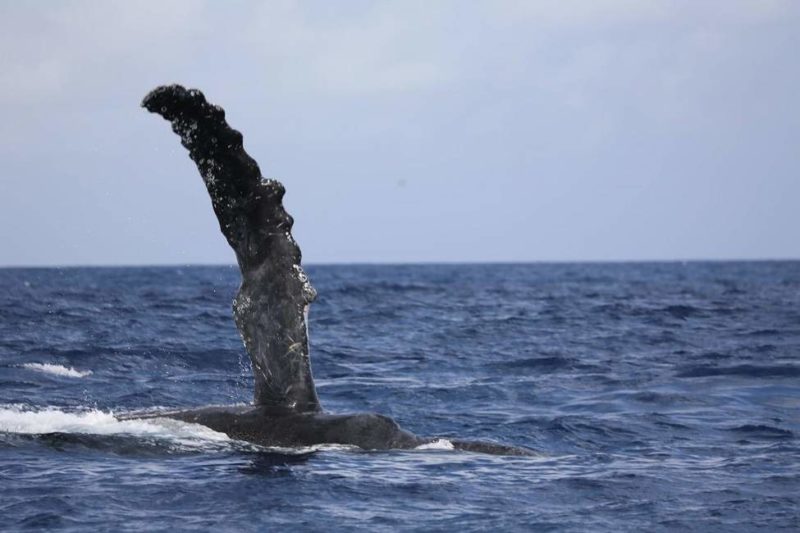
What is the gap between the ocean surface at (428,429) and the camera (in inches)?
324

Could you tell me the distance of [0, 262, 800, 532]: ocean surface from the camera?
27.0 feet

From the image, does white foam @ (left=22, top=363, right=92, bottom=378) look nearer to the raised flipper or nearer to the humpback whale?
the humpback whale

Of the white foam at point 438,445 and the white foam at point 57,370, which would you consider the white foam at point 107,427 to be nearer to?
the white foam at point 438,445

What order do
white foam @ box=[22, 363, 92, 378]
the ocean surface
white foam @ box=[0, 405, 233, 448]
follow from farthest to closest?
white foam @ box=[22, 363, 92, 378] → white foam @ box=[0, 405, 233, 448] → the ocean surface

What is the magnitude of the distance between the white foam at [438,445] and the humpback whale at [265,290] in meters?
0.40

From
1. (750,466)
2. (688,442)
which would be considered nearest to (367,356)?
(688,442)

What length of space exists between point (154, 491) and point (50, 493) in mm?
720

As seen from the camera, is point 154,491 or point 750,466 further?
point 750,466

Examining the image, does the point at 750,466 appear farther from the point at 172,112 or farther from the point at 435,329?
the point at 435,329

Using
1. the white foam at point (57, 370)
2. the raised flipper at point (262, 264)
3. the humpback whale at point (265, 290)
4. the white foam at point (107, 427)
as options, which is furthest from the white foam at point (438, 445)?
the white foam at point (57, 370)

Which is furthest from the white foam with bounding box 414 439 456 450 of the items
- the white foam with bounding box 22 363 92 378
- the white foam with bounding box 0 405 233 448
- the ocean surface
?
the white foam with bounding box 22 363 92 378

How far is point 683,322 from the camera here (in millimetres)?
29156

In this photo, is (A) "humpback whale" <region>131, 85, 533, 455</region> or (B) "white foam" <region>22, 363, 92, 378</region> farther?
(B) "white foam" <region>22, 363, 92, 378</region>

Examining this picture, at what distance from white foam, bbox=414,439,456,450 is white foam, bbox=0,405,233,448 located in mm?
1662
